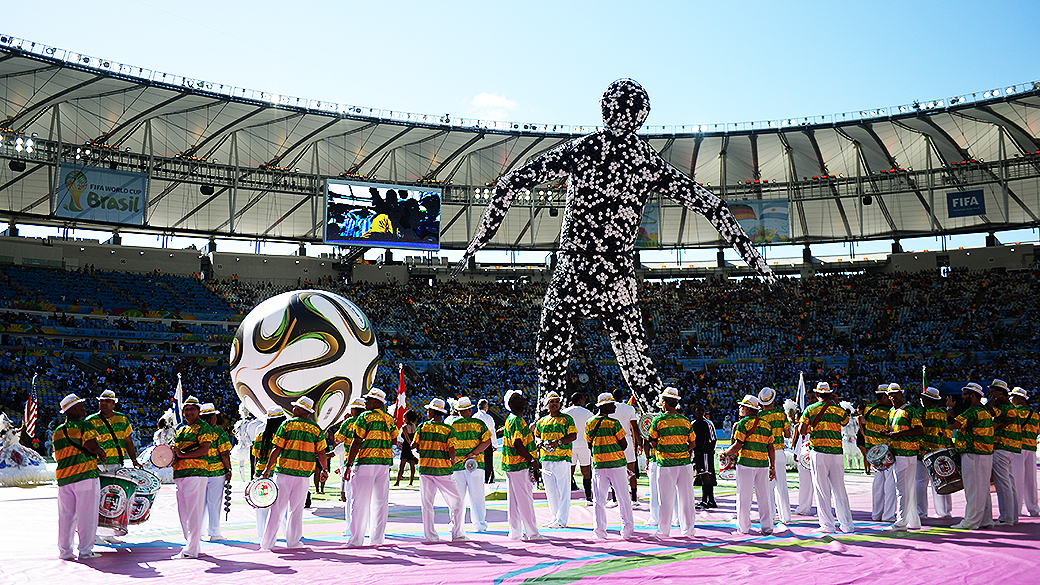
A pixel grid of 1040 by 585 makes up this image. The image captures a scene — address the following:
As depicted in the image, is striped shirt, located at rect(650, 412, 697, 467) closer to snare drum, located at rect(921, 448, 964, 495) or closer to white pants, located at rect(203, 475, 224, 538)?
snare drum, located at rect(921, 448, 964, 495)

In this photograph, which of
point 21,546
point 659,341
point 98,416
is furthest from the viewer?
point 659,341

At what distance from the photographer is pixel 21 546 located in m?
9.45

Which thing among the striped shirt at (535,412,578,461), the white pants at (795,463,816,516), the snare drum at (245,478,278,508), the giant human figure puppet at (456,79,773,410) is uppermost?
the giant human figure puppet at (456,79,773,410)

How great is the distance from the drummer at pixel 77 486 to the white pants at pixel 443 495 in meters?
3.30

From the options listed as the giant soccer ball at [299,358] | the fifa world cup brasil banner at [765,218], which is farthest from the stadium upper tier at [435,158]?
the giant soccer ball at [299,358]

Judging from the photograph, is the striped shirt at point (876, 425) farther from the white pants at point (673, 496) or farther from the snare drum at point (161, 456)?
the snare drum at point (161, 456)

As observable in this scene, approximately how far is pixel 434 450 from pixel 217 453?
238 cm

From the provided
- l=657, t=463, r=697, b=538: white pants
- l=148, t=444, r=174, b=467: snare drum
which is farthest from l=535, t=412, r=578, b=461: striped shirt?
l=148, t=444, r=174, b=467: snare drum

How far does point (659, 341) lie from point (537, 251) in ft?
31.7

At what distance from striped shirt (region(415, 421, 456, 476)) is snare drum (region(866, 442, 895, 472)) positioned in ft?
16.0

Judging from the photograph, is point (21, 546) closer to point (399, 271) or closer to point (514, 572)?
point (514, 572)

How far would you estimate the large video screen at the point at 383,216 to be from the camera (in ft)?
122

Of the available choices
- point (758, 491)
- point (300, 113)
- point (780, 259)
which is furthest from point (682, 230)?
point (758, 491)

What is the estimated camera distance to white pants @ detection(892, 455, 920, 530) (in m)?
9.45
